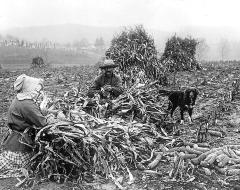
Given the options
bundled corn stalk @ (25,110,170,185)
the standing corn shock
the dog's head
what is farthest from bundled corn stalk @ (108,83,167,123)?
the standing corn shock

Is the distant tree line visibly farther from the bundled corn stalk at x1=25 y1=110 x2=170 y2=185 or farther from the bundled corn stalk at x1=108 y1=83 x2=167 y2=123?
the bundled corn stalk at x1=25 y1=110 x2=170 y2=185

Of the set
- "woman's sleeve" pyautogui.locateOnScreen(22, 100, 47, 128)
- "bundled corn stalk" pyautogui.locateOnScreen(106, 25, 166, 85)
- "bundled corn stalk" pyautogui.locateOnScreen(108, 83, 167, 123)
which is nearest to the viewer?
"woman's sleeve" pyautogui.locateOnScreen(22, 100, 47, 128)

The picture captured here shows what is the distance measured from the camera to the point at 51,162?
464 centimetres

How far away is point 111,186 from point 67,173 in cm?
58

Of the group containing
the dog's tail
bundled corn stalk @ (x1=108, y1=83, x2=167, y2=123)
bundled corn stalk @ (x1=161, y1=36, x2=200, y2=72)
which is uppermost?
bundled corn stalk @ (x1=161, y1=36, x2=200, y2=72)

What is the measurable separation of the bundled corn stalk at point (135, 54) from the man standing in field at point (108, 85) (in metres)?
2.48

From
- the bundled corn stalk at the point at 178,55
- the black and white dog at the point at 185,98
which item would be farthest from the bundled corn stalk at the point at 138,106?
the bundled corn stalk at the point at 178,55

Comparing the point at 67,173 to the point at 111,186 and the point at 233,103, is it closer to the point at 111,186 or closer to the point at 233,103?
the point at 111,186

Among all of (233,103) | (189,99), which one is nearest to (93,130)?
Answer: (189,99)

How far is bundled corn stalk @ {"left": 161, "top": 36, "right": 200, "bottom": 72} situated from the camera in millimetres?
13852

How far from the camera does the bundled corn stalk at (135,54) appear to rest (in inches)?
409

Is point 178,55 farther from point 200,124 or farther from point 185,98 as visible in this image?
point 200,124

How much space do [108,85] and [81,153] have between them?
8.60 ft

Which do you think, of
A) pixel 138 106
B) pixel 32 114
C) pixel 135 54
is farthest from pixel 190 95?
pixel 135 54
